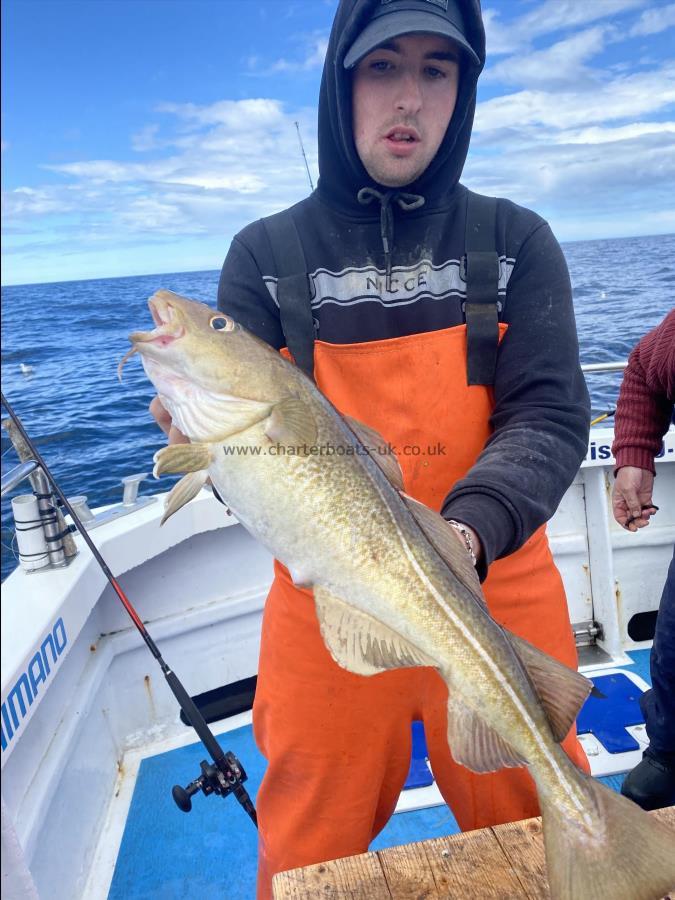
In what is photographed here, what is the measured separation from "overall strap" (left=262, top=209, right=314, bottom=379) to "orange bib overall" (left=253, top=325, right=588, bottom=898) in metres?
0.06

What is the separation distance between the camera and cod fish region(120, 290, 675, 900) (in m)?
1.61

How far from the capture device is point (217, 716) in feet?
14.5

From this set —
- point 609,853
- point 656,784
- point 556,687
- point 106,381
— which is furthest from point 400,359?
point 106,381

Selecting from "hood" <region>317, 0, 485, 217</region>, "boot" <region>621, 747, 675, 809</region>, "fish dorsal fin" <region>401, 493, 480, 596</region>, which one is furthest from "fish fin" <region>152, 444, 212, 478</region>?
"boot" <region>621, 747, 675, 809</region>

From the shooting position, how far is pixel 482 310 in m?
2.38

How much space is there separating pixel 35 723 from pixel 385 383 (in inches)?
86.4

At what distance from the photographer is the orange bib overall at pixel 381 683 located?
229 centimetres

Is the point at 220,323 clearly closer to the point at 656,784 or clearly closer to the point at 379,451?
the point at 379,451

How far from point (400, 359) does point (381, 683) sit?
1.17 m

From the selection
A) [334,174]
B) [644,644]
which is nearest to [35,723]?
[334,174]

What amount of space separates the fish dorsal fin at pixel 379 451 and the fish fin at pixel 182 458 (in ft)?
1.37

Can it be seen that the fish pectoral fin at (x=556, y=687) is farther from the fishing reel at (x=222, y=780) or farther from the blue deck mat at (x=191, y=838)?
the blue deck mat at (x=191, y=838)

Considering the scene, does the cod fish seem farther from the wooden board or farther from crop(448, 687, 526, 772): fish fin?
the wooden board

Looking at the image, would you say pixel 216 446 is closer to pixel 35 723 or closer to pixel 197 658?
pixel 35 723
